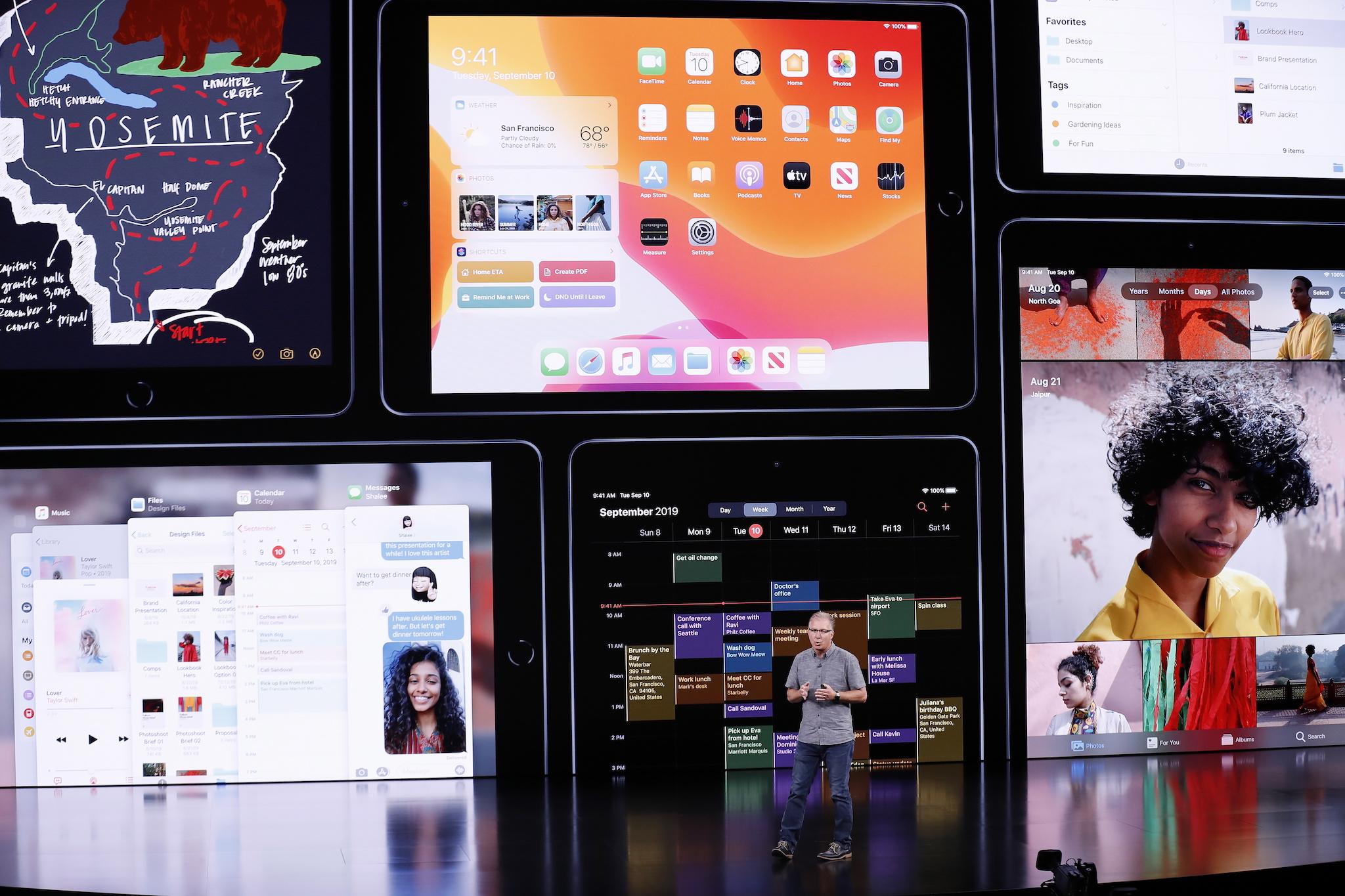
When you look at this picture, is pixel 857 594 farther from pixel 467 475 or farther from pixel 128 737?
pixel 128 737

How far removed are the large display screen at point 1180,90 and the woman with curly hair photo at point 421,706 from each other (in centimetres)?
321

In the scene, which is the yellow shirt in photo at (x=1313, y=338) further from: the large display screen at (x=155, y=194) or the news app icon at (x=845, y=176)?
the large display screen at (x=155, y=194)

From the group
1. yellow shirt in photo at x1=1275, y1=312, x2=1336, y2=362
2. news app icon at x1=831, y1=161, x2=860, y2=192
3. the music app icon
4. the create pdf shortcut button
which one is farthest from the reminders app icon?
yellow shirt in photo at x1=1275, y1=312, x2=1336, y2=362

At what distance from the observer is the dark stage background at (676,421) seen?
4859 mm

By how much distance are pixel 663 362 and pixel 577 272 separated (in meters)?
0.49

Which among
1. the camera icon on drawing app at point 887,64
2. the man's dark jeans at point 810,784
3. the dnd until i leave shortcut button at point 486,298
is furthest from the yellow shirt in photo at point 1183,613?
the dnd until i leave shortcut button at point 486,298

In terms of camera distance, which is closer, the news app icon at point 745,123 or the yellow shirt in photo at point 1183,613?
the news app icon at point 745,123

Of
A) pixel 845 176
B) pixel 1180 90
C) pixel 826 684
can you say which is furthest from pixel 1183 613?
pixel 845 176

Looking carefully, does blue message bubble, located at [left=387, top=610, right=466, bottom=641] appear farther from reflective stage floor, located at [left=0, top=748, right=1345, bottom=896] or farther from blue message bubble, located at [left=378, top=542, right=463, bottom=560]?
reflective stage floor, located at [left=0, top=748, right=1345, bottom=896]

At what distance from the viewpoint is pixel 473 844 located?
3887mm

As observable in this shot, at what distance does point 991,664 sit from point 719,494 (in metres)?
1.31

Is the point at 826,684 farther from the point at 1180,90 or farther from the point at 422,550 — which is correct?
the point at 1180,90

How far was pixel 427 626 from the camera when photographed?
482 centimetres

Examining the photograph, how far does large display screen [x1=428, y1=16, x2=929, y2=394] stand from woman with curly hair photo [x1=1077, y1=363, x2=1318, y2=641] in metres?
1.01
